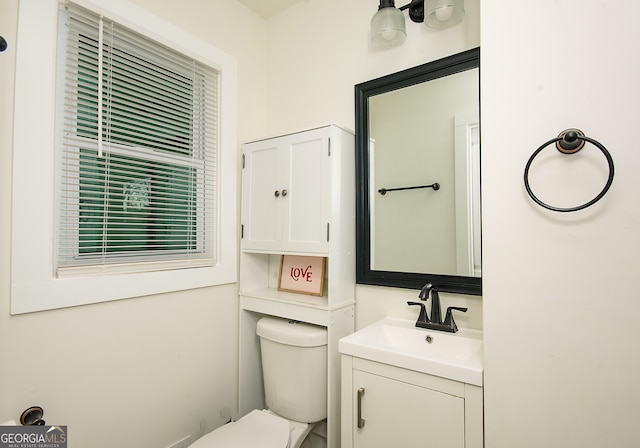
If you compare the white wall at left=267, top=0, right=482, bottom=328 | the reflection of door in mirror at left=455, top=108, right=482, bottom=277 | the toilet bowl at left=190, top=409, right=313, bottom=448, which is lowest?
the toilet bowl at left=190, top=409, right=313, bottom=448

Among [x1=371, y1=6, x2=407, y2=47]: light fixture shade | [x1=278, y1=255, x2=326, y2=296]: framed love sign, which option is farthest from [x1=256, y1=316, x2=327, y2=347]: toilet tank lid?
[x1=371, y1=6, x2=407, y2=47]: light fixture shade

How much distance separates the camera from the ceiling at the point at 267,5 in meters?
2.01

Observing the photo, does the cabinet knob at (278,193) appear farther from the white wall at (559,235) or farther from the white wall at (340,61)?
the white wall at (559,235)

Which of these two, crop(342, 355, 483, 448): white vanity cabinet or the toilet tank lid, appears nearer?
crop(342, 355, 483, 448): white vanity cabinet

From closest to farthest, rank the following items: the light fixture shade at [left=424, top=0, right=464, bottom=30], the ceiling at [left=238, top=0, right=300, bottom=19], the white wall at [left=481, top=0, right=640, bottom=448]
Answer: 1. the white wall at [left=481, top=0, right=640, bottom=448]
2. the light fixture shade at [left=424, top=0, right=464, bottom=30]
3. the ceiling at [left=238, top=0, right=300, bottom=19]

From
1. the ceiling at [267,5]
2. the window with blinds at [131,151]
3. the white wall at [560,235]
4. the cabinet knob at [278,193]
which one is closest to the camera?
the white wall at [560,235]

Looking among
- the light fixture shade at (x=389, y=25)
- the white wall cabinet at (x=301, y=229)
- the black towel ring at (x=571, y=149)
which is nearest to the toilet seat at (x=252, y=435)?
the white wall cabinet at (x=301, y=229)

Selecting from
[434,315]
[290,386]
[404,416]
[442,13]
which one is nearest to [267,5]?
[442,13]

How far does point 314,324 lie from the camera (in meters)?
1.64

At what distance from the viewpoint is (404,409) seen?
1.16 m

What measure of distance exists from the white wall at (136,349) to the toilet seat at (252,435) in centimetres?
32

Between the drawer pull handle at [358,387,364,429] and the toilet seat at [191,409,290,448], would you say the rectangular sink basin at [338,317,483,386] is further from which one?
the toilet seat at [191,409,290,448]

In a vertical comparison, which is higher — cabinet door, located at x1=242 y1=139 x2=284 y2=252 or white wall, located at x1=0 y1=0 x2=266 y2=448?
cabinet door, located at x1=242 y1=139 x2=284 y2=252

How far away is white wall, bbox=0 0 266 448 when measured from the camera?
1.15 metres
